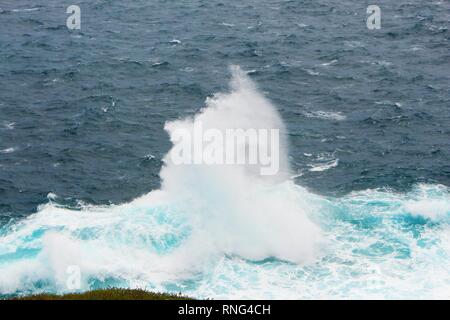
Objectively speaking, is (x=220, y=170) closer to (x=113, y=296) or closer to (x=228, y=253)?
(x=228, y=253)

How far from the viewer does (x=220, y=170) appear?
76.8 meters

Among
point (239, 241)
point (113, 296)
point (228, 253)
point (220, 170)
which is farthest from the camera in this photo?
point (220, 170)

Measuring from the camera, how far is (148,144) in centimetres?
8388

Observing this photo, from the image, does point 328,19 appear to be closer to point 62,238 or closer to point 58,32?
point 58,32

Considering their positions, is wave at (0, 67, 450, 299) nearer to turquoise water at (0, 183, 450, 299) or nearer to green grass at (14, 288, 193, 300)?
turquoise water at (0, 183, 450, 299)

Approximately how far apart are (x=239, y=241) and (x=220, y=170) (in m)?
10.6

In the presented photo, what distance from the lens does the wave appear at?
62.8 metres

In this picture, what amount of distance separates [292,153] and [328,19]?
158 feet

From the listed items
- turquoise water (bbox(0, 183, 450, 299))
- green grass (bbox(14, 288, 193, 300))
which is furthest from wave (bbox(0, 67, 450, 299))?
green grass (bbox(14, 288, 193, 300))

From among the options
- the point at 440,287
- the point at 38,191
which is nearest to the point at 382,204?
the point at 440,287

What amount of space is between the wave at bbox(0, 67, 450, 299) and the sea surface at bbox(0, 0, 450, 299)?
0.61ft

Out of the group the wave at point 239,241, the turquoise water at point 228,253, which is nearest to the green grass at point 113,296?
the turquoise water at point 228,253

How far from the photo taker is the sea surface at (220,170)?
6469 centimetres

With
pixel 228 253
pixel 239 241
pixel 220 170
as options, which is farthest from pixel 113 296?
pixel 220 170
